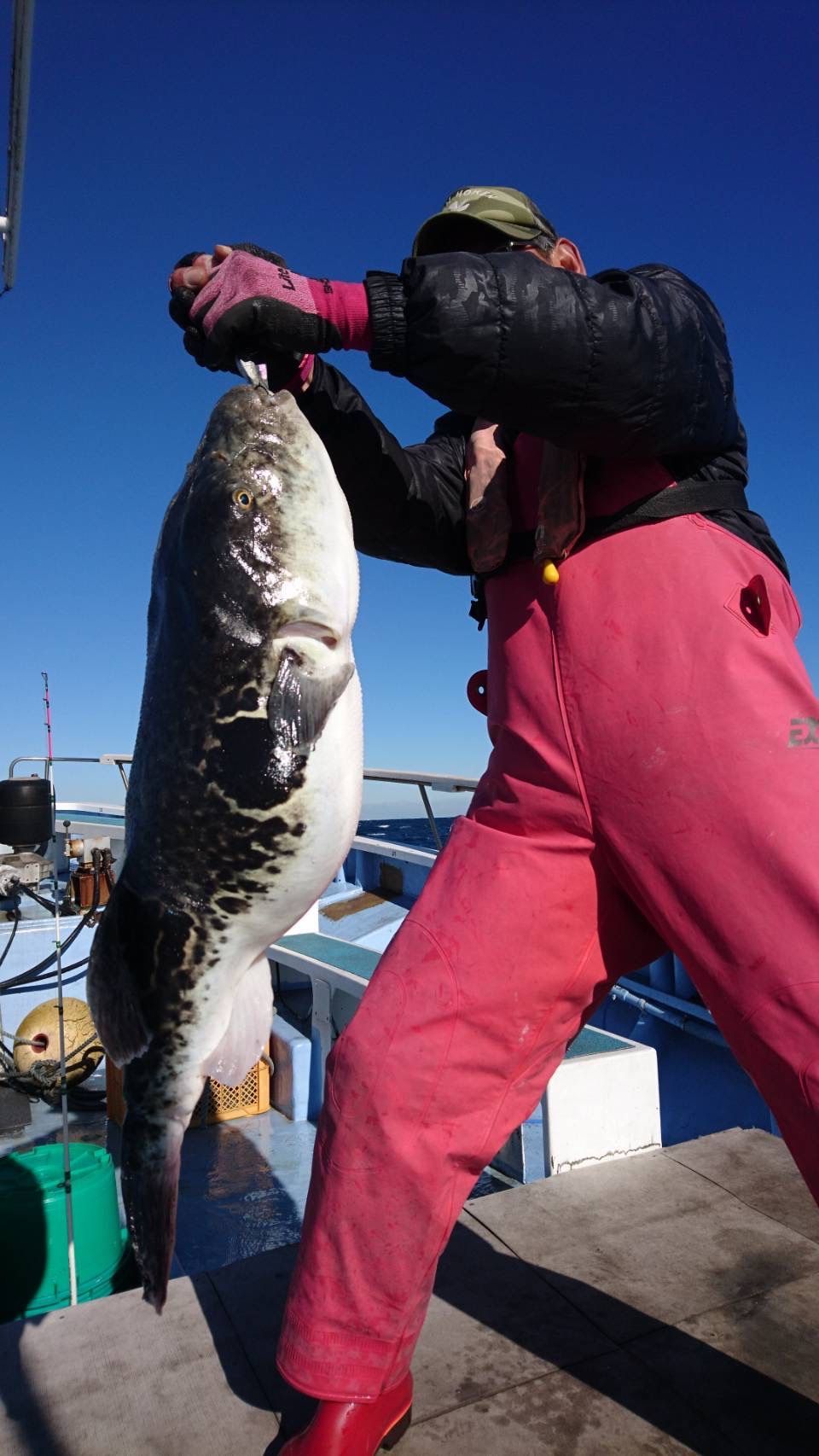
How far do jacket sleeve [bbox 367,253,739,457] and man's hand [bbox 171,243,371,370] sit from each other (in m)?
0.05

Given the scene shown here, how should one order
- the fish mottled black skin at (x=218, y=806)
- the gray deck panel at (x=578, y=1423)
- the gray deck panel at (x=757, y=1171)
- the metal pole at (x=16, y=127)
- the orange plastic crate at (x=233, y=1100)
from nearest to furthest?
the fish mottled black skin at (x=218, y=806) → the gray deck panel at (x=578, y=1423) → the gray deck panel at (x=757, y=1171) → the metal pole at (x=16, y=127) → the orange plastic crate at (x=233, y=1100)

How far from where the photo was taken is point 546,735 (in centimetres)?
195

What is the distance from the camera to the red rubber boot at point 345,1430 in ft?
6.31

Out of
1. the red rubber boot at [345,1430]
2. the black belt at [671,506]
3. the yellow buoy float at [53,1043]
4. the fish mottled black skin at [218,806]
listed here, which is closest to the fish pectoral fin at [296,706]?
the fish mottled black skin at [218,806]

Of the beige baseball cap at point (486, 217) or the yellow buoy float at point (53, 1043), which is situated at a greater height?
the beige baseball cap at point (486, 217)

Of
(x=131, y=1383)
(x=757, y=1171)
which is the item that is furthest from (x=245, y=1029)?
(x=757, y=1171)

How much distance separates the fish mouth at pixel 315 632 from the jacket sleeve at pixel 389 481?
25.7 inches

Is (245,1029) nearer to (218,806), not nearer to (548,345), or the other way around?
(218,806)

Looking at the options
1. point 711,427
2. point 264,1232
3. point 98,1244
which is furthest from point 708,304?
point 264,1232

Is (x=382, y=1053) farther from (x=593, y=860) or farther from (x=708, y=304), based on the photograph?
(x=708, y=304)

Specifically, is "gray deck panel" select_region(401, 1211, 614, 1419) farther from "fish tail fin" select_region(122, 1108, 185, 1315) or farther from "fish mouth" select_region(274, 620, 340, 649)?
"fish mouth" select_region(274, 620, 340, 649)

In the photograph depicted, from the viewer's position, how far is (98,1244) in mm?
3580

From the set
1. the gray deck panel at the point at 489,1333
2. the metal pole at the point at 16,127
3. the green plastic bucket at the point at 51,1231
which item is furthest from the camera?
the metal pole at the point at 16,127

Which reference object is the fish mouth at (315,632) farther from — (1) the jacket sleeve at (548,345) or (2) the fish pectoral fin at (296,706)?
(1) the jacket sleeve at (548,345)
